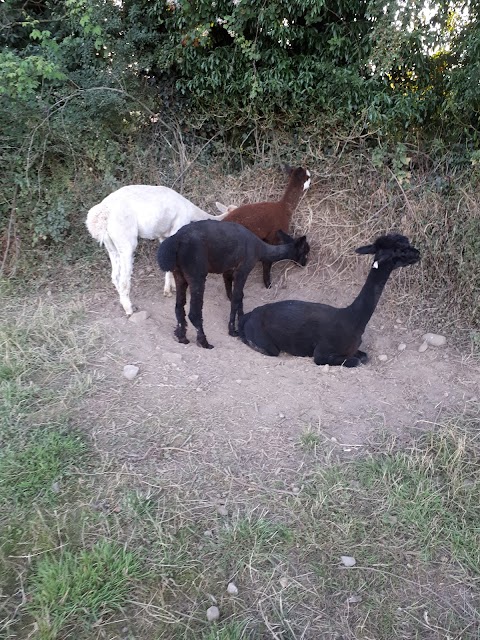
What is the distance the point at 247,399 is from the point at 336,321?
1.28 m

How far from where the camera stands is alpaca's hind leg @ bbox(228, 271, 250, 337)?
18.7 feet

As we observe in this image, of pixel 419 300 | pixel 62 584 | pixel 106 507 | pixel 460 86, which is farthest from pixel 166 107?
pixel 62 584

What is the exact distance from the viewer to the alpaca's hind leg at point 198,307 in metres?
5.31

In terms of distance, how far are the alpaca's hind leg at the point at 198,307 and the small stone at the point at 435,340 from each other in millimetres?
2160

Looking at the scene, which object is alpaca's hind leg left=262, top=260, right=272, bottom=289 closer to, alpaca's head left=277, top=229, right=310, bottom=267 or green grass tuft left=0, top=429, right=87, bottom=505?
alpaca's head left=277, top=229, right=310, bottom=267

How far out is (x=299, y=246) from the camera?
6.23m

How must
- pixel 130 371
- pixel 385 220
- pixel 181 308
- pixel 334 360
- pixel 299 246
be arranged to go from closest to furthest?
pixel 130 371 < pixel 334 360 < pixel 181 308 < pixel 299 246 < pixel 385 220

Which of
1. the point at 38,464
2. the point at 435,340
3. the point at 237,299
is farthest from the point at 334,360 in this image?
the point at 38,464

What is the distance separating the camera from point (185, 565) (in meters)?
2.99

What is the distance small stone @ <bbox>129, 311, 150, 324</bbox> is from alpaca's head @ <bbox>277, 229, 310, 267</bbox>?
5.93 ft

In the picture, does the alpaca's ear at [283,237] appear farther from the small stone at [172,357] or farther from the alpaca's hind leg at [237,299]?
the small stone at [172,357]

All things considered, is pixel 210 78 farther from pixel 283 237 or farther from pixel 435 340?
pixel 435 340

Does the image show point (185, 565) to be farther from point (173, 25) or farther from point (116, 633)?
point (173, 25)

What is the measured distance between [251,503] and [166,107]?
238 inches
